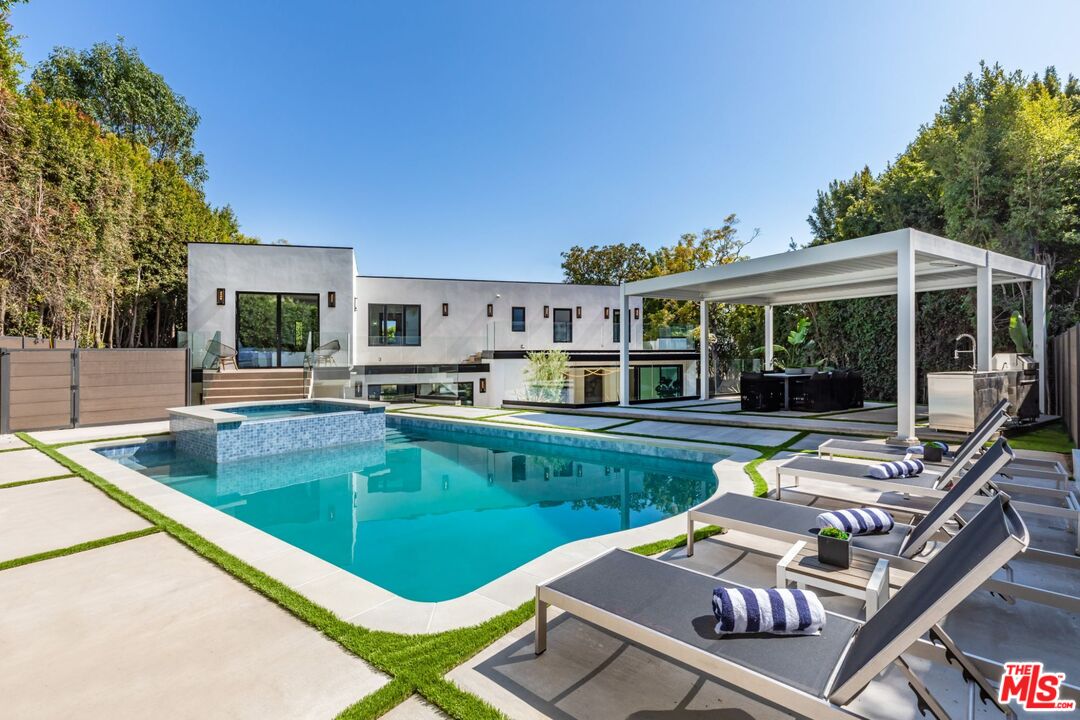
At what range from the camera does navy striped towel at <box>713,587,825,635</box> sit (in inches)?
83.4

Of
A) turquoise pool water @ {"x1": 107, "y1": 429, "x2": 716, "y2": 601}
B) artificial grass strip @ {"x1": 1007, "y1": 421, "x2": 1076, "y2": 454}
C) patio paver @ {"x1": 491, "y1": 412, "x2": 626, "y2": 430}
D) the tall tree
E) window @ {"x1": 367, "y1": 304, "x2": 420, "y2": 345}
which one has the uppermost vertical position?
the tall tree

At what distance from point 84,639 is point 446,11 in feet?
55.2

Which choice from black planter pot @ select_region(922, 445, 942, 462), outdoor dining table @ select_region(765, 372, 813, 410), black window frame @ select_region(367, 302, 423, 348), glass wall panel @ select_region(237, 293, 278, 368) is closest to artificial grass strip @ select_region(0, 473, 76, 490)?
glass wall panel @ select_region(237, 293, 278, 368)

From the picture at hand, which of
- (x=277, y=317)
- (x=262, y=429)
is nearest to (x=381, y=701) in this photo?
(x=262, y=429)

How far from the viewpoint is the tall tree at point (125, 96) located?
22781mm

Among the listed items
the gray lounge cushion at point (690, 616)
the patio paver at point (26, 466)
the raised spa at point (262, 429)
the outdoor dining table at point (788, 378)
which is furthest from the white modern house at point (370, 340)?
the gray lounge cushion at point (690, 616)

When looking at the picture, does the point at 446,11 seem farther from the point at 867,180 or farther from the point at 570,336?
the point at 867,180

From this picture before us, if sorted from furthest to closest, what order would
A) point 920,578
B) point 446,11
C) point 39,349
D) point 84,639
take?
point 446,11 < point 39,349 < point 84,639 < point 920,578

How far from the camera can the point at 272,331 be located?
1778cm

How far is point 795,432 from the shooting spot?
10359 mm

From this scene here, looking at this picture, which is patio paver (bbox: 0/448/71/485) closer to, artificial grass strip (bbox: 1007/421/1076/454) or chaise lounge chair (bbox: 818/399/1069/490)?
chaise lounge chair (bbox: 818/399/1069/490)

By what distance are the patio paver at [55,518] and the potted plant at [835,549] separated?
5908mm

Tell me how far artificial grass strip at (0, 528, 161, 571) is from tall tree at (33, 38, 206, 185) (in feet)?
90.4

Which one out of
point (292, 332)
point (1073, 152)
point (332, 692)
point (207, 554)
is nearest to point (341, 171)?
point (292, 332)
